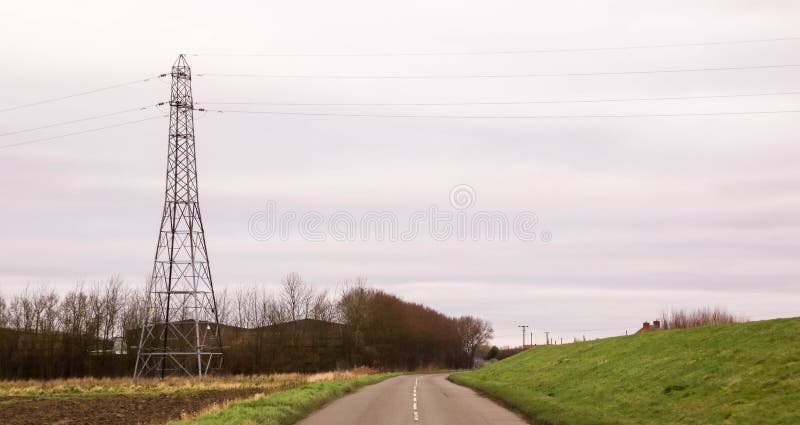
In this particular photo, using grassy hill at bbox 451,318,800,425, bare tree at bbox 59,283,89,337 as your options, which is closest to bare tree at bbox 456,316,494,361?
bare tree at bbox 59,283,89,337

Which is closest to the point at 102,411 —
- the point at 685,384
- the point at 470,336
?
the point at 685,384

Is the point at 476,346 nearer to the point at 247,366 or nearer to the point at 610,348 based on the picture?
the point at 247,366

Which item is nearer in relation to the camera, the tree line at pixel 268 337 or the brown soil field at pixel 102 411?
the brown soil field at pixel 102 411

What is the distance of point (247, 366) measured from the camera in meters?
115

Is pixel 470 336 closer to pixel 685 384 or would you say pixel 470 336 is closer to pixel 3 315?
pixel 3 315

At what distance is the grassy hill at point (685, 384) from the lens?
71.7ft

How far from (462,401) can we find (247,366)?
84.1m

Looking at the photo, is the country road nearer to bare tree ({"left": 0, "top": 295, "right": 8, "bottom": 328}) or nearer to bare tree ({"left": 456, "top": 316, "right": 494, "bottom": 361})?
bare tree ({"left": 0, "top": 295, "right": 8, "bottom": 328})

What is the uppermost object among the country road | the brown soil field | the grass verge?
the grass verge

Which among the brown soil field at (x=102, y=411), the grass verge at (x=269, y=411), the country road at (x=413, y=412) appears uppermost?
the grass verge at (x=269, y=411)

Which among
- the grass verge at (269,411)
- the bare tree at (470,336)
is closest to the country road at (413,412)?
the grass verge at (269,411)

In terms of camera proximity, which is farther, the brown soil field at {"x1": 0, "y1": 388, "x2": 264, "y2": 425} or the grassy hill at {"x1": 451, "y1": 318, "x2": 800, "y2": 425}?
the brown soil field at {"x1": 0, "y1": 388, "x2": 264, "y2": 425}

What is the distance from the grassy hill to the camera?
21.9 m

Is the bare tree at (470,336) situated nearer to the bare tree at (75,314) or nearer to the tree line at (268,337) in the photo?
the tree line at (268,337)
